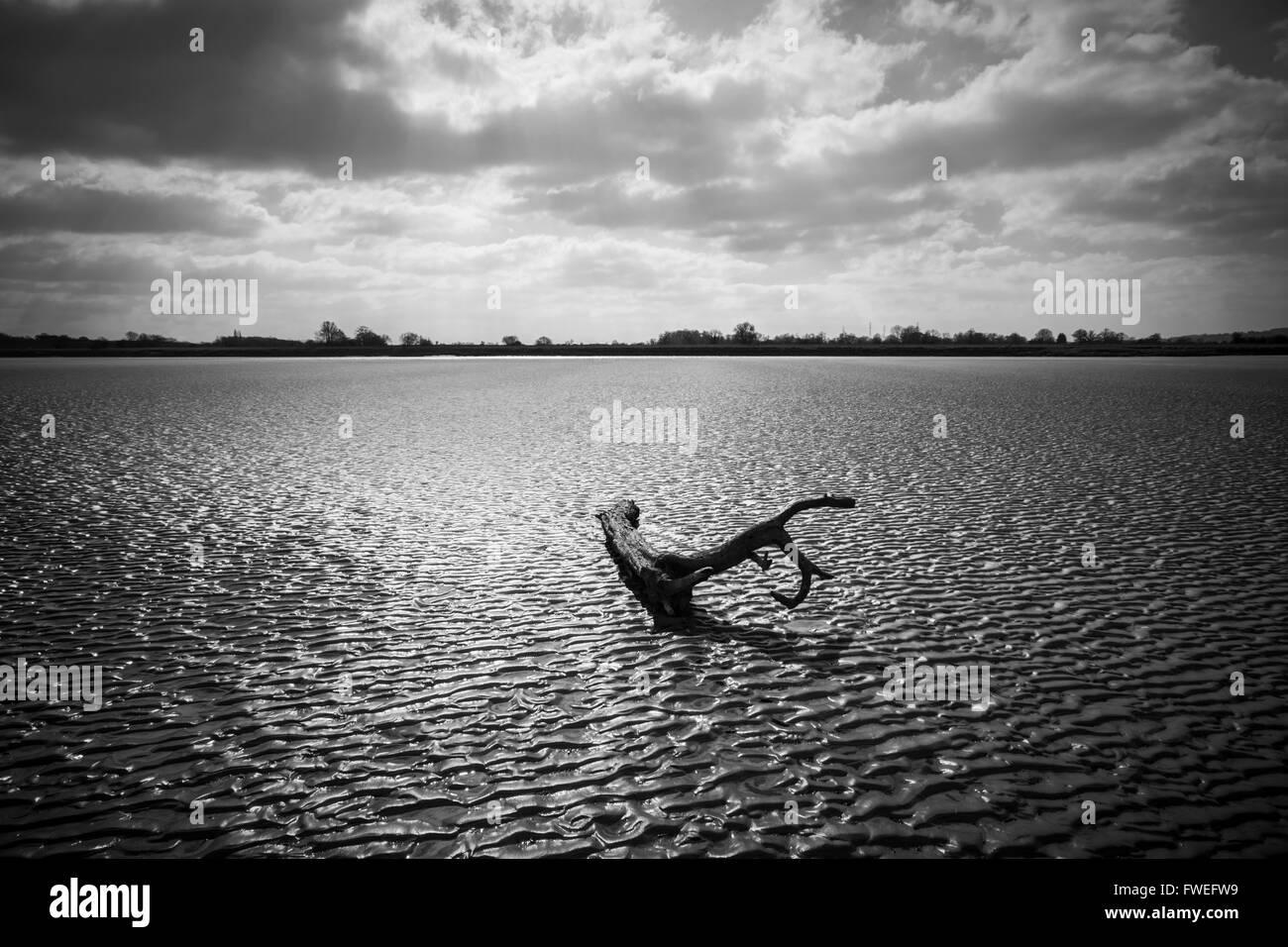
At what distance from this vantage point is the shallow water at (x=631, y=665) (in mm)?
6094

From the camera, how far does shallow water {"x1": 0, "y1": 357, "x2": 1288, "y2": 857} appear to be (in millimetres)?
6094

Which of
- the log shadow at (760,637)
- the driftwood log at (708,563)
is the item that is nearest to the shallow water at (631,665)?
the log shadow at (760,637)

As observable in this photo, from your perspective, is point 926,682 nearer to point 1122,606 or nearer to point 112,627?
point 1122,606

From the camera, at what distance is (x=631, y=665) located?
9242 millimetres

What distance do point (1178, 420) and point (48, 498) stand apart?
140 ft

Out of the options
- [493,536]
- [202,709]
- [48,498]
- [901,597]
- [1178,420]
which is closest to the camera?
[202,709]

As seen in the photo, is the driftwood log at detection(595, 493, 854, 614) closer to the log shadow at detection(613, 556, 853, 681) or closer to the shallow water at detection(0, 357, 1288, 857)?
the log shadow at detection(613, 556, 853, 681)

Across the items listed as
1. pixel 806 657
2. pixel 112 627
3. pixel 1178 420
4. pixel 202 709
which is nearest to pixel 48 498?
pixel 112 627

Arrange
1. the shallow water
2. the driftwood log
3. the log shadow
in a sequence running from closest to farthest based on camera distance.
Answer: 1. the shallow water
2. the log shadow
3. the driftwood log

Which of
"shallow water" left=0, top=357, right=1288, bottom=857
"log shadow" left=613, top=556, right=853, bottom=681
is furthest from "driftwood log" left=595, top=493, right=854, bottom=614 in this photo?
"shallow water" left=0, top=357, right=1288, bottom=857

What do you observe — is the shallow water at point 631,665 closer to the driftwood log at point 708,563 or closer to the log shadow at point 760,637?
the log shadow at point 760,637

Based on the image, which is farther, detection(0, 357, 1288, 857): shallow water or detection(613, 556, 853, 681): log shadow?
detection(613, 556, 853, 681): log shadow

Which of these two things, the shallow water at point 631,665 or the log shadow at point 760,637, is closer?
the shallow water at point 631,665
